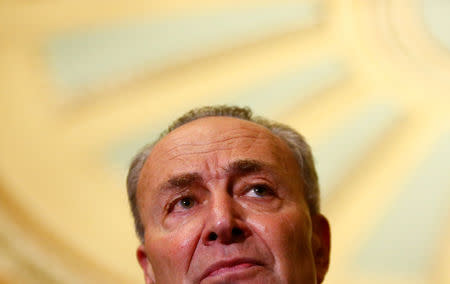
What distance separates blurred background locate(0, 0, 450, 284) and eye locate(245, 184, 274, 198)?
4.09 meters

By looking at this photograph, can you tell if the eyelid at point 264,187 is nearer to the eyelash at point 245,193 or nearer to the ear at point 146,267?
the eyelash at point 245,193

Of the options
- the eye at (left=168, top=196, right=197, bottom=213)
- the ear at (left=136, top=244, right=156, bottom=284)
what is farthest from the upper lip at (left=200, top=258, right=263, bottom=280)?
the ear at (left=136, top=244, right=156, bottom=284)

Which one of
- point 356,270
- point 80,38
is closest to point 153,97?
point 80,38

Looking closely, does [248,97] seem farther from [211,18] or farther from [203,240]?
[203,240]

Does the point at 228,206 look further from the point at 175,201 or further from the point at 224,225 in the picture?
the point at 175,201

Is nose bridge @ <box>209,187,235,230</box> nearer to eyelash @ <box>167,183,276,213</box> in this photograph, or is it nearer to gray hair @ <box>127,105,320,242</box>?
eyelash @ <box>167,183,276,213</box>

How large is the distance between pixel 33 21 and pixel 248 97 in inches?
92.5

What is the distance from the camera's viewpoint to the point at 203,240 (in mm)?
1855

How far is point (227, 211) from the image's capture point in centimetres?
188

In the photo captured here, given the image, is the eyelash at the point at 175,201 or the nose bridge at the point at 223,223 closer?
the nose bridge at the point at 223,223

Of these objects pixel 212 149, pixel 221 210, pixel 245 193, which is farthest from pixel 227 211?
pixel 212 149

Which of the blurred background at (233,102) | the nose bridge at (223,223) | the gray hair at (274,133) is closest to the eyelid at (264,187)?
the nose bridge at (223,223)

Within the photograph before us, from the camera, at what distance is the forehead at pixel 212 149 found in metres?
2.07

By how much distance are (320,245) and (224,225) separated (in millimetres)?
562
